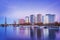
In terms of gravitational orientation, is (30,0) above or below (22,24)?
above

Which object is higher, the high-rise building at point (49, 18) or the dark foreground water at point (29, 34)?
the high-rise building at point (49, 18)

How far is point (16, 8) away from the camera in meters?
3.49

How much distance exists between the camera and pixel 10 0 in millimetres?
3334

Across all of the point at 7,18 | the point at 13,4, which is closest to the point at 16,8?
the point at 13,4

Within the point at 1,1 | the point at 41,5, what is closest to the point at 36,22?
the point at 41,5

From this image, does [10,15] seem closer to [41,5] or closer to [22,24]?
[22,24]

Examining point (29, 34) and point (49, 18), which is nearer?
→ point (49, 18)

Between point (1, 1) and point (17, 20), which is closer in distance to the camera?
point (1, 1)

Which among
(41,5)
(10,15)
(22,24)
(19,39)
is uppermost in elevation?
(41,5)

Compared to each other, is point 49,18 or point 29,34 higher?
point 49,18

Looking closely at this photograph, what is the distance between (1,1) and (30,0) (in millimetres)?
797

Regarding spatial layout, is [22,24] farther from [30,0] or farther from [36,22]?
[30,0]

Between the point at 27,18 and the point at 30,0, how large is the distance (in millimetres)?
541

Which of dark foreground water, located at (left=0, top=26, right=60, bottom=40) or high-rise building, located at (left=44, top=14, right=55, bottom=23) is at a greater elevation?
high-rise building, located at (left=44, top=14, right=55, bottom=23)
